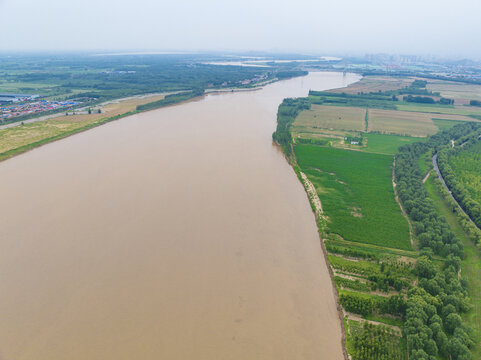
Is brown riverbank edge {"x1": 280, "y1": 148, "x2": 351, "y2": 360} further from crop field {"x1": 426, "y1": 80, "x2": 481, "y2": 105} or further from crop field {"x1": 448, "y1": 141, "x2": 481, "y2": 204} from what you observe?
crop field {"x1": 426, "y1": 80, "x2": 481, "y2": 105}

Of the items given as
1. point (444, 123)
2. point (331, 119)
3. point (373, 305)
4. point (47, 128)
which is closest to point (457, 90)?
point (444, 123)

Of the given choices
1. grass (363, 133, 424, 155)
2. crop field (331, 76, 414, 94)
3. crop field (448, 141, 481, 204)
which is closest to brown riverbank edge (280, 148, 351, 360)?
grass (363, 133, 424, 155)

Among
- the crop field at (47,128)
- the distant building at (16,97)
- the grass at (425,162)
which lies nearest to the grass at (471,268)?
the grass at (425,162)

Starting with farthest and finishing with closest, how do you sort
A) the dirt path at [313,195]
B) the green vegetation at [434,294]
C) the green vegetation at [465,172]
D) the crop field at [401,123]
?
the crop field at [401,123] < the dirt path at [313,195] < the green vegetation at [465,172] < the green vegetation at [434,294]

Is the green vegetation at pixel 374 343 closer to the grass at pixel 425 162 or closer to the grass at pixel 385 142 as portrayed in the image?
the grass at pixel 425 162

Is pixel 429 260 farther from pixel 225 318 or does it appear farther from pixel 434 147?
pixel 434 147

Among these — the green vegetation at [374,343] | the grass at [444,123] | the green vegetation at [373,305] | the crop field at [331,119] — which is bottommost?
the green vegetation at [374,343]

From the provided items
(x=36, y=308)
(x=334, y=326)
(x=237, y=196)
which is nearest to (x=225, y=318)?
(x=334, y=326)
